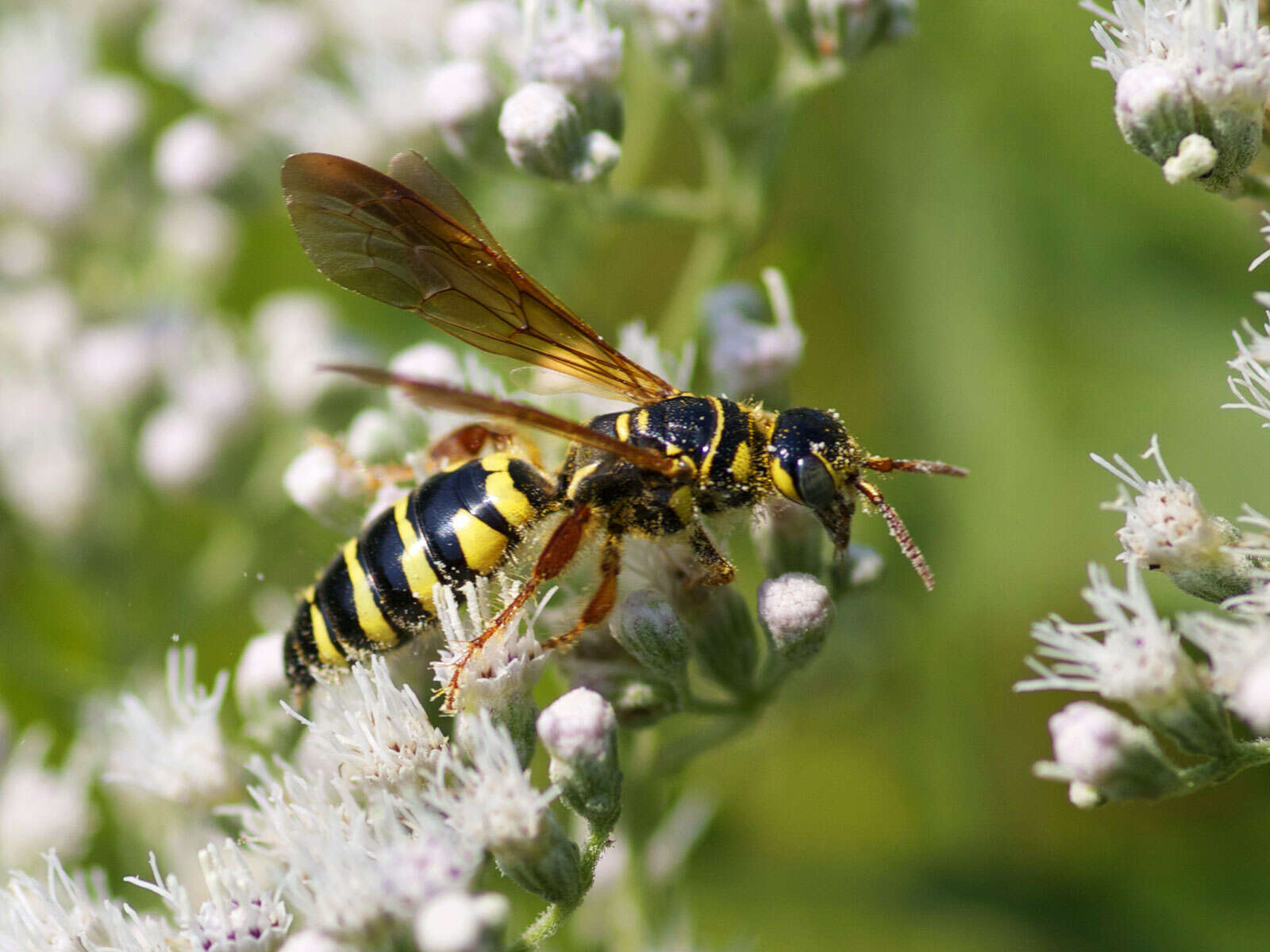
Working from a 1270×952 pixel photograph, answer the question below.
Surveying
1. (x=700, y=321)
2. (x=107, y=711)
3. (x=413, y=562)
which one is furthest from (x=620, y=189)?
(x=107, y=711)

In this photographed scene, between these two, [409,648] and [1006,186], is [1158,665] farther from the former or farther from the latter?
[1006,186]

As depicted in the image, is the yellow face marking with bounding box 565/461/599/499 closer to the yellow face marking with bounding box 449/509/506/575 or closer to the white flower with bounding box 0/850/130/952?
the yellow face marking with bounding box 449/509/506/575

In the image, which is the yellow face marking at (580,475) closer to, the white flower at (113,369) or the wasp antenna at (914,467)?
the wasp antenna at (914,467)

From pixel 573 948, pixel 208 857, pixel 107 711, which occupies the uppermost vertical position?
pixel 208 857

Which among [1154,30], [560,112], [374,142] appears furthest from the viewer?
[374,142]

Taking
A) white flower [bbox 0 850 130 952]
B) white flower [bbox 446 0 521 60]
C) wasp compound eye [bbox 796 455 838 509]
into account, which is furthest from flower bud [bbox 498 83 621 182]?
white flower [bbox 0 850 130 952]
